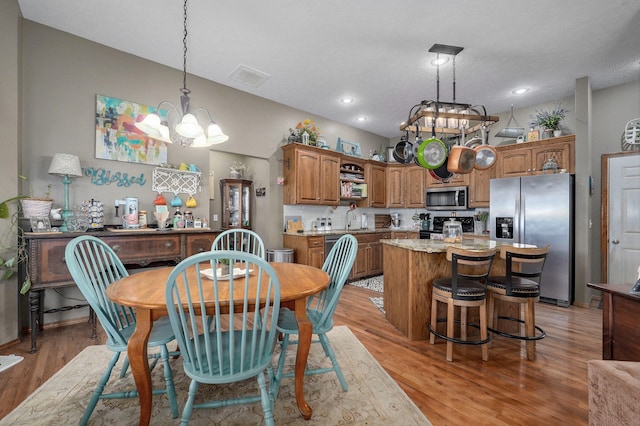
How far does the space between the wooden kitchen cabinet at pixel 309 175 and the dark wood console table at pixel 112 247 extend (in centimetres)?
170

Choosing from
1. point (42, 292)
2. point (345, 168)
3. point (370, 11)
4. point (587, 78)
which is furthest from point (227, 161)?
point (587, 78)

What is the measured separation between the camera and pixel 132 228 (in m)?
3.12

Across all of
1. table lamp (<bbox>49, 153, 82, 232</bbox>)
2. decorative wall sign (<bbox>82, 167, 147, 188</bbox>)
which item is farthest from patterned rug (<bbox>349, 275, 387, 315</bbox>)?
table lamp (<bbox>49, 153, 82, 232</bbox>)

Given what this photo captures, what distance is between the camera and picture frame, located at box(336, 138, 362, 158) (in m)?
5.63

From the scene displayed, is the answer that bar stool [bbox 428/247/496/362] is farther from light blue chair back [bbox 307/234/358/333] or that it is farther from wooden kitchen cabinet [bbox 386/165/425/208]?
wooden kitchen cabinet [bbox 386/165/425/208]

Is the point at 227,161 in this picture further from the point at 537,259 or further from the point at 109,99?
the point at 537,259

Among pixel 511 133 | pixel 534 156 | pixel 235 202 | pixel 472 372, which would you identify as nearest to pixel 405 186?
pixel 511 133

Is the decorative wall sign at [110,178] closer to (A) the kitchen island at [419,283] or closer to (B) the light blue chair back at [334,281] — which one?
(B) the light blue chair back at [334,281]

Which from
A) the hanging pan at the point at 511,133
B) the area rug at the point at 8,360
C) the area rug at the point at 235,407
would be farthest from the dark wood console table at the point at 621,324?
the area rug at the point at 8,360

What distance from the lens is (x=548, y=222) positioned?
390 centimetres

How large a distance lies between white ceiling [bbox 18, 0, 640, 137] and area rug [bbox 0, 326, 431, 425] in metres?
3.11

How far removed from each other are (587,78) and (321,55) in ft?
11.8

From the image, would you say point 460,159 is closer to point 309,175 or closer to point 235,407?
point 309,175

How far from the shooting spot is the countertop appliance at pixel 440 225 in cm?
536
